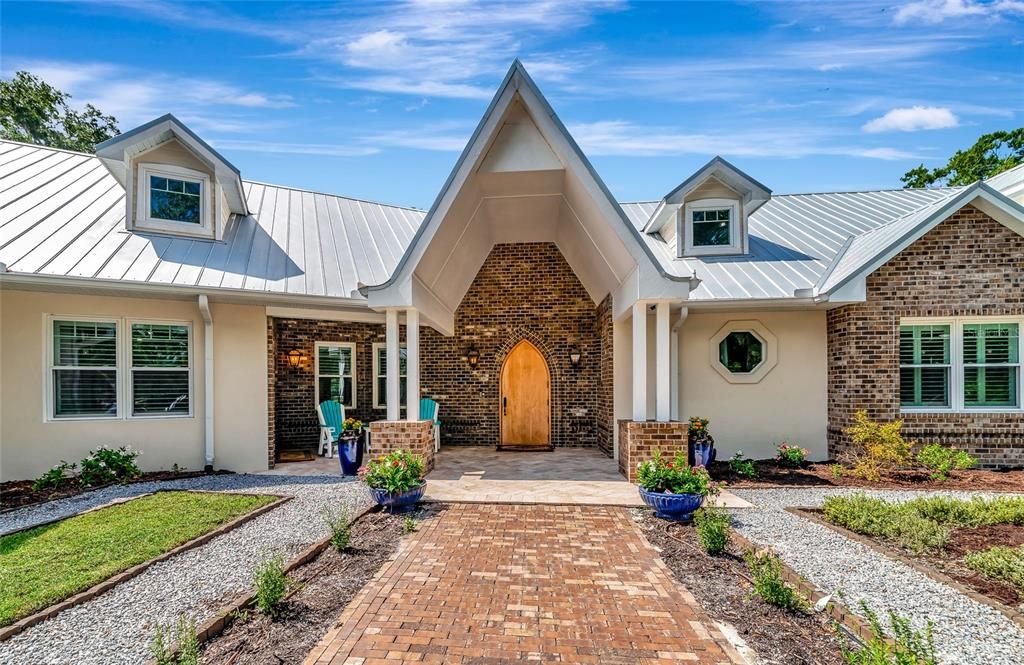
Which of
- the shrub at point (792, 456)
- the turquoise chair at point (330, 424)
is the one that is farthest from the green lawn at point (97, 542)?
the shrub at point (792, 456)

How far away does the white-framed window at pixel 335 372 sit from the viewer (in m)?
10.7

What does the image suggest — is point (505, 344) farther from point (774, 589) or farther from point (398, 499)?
point (774, 589)

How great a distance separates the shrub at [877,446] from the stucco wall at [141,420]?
982 cm

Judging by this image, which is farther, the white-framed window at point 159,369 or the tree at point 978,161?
the tree at point 978,161

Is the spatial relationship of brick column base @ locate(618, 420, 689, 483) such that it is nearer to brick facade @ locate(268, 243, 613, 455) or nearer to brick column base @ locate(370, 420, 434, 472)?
brick column base @ locate(370, 420, 434, 472)

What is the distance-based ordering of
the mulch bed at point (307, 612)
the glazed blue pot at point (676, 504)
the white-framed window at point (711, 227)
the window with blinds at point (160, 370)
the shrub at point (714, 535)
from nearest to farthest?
the mulch bed at point (307, 612), the shrub at point (714, 535), the glazed blue pot at point (676, 504), the window with blinds at point (160, 370), the white-framed window at point (711, 227)

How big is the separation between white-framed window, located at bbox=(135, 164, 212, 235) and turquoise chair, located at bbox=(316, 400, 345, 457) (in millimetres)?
3926

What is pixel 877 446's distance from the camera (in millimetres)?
7555

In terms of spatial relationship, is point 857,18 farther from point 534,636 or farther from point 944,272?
point 534,636

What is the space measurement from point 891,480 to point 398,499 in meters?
7.18

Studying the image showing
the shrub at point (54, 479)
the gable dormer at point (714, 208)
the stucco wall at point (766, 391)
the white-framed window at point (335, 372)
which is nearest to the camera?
the shrub at point (54, 479)

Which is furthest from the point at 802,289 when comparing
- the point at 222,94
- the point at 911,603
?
the point at 222,94

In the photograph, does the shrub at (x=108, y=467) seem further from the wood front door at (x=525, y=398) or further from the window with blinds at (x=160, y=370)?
the wood front door at (x=525, y=398)

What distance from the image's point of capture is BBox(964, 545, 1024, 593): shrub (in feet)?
12.7
